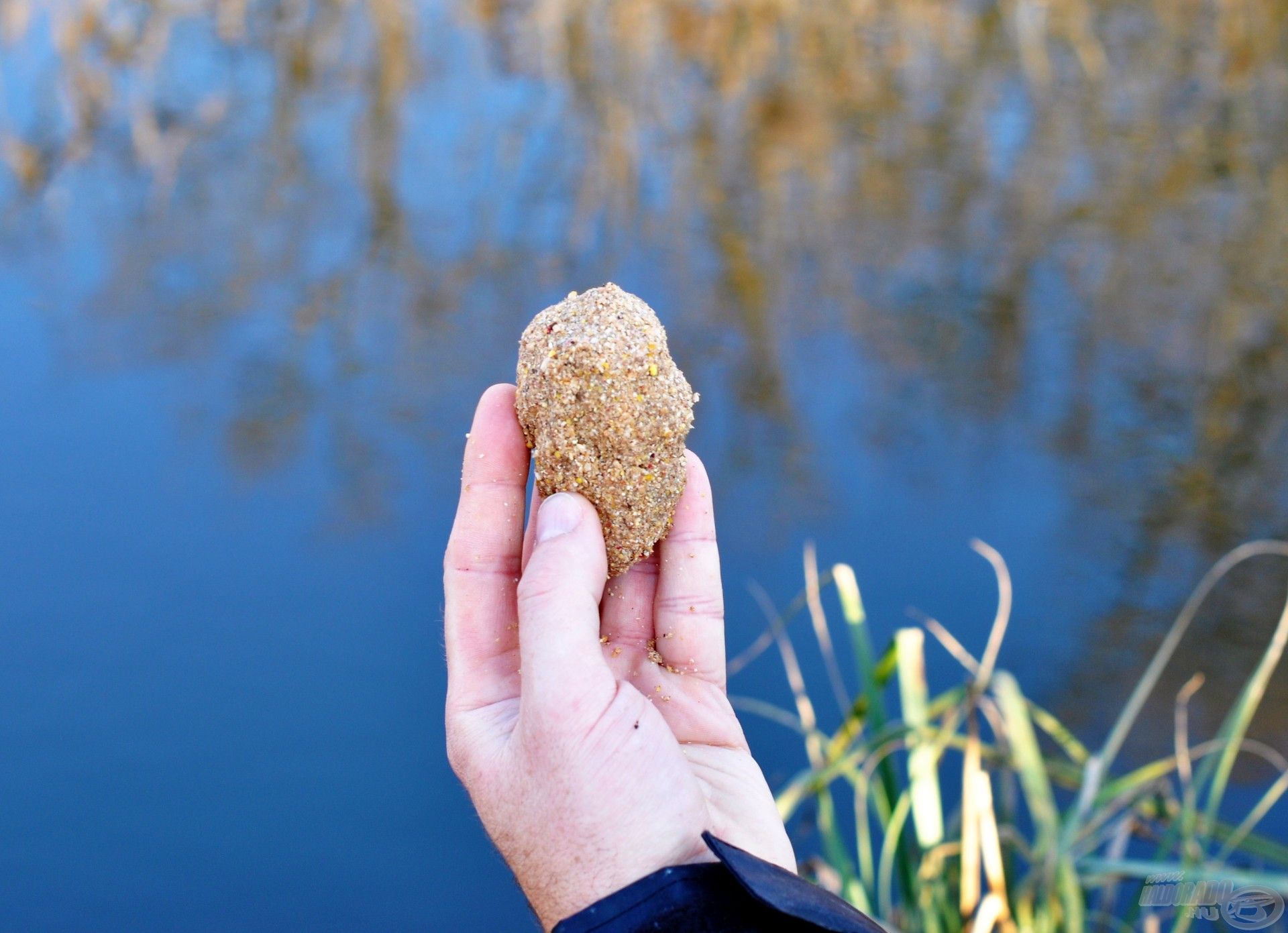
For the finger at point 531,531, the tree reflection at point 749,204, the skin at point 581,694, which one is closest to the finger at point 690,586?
the skin at point 581,694

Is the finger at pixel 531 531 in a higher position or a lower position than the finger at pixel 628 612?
higher

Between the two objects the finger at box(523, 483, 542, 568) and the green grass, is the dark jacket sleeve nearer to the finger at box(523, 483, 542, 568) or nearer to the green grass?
the finger at box(523, 483, 542, 568)

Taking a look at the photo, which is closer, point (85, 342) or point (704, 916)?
point (704, 916)

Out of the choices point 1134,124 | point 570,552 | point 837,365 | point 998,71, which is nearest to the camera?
point 570,552

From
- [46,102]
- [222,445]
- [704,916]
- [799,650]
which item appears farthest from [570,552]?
[46,102]

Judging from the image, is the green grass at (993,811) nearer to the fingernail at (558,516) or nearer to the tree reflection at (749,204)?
the fingernail at (558,516)

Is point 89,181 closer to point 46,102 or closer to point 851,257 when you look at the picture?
point 46,102

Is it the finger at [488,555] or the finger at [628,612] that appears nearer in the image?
the finger at [488,555]
